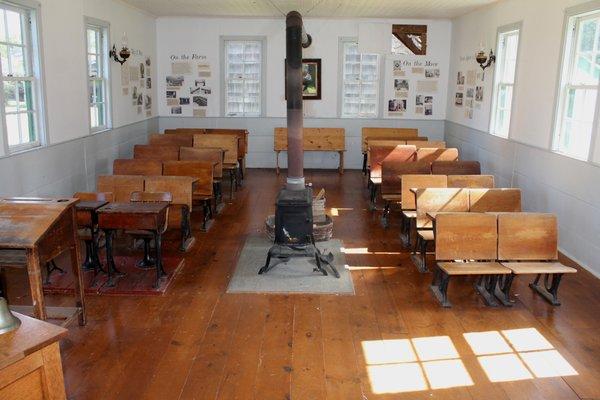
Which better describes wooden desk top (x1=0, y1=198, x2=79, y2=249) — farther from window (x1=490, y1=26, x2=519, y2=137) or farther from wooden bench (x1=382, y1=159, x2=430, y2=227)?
window (x1=490, y1=26, x2=519, y2=137)

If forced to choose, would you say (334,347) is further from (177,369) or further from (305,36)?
(305,36)

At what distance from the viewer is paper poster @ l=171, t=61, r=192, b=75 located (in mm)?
11336

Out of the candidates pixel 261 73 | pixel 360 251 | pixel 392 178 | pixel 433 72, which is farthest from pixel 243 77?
pixel 360 251

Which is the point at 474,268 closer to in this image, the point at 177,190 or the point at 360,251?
the point at 360,251

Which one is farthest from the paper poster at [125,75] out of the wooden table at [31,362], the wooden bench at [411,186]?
the wooden table at [31,362]

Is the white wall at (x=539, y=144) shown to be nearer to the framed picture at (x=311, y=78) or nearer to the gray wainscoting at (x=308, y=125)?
the gray wainscoting at (x=308, y=125)

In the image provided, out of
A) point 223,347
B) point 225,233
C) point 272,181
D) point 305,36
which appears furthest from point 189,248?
point 305,36

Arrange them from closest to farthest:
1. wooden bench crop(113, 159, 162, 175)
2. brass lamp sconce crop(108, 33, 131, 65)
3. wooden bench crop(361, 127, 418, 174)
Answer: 1. wooden bench crop(113, 159, 162, 175)
2. brass lamp sconce crop(108, 33, 131, 65)
3. wooden bench crop(361, 127, 418, 174)

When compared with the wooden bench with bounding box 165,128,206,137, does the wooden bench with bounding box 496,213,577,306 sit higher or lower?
lower

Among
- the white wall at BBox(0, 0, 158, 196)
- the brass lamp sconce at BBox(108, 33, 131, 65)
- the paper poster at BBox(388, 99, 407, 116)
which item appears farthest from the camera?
the paper poster at BBox(388, 99, 407, 116)

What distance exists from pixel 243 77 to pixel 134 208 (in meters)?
7.09

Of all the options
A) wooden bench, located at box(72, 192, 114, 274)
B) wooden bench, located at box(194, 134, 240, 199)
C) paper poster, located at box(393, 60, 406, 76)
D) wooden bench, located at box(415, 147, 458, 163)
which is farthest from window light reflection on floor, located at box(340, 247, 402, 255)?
paper poster, located at box(393, 60, 406, 76)

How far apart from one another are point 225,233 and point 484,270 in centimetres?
339

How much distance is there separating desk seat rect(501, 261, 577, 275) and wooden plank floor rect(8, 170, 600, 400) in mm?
344
